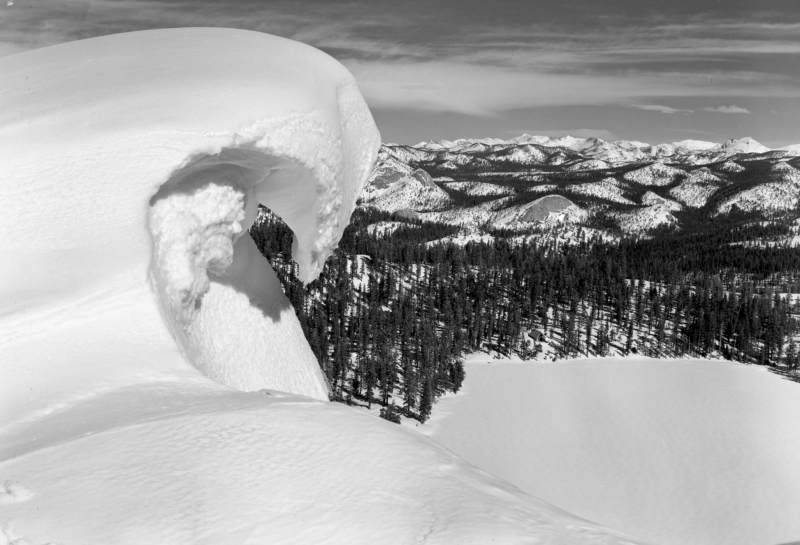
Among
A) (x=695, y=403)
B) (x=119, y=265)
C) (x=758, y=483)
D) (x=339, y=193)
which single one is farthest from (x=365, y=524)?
(x=695, y=403)

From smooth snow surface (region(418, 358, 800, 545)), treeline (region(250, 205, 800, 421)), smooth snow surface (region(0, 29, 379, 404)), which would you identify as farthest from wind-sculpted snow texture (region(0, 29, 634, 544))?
treeline (region(250, 205, 800, 421))

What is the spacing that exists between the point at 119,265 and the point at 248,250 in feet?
14.6

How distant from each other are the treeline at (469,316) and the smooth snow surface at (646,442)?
9.15m

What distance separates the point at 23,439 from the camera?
4.57 metres

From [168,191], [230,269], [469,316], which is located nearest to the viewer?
[168,191]

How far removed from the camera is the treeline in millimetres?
88375

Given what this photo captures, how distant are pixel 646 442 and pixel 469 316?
192 ft

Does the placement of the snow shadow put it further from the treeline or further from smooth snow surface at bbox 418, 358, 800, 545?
the treeline

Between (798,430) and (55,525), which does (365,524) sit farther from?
(798,430)

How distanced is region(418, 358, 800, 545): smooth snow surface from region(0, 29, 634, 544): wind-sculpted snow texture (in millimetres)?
46620

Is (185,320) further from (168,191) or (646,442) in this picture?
(646,442)

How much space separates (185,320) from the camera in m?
7.38

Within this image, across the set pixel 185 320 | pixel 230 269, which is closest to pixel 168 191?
pixel 185 320

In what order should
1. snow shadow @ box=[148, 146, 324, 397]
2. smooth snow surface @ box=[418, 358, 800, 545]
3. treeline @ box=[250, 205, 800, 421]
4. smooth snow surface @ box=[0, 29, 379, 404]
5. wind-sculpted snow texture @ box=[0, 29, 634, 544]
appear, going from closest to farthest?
wind-sculpted snow texture @ box=[0, 29, 634, 544]
smooth snow surface @ box=[0, 29, 379, 404]
snow shadow @ box=[148, 146, 324, 397]
smooth snow surface @ box=[418, 358, 800, 545]
treeline @ box=[250, 205, 800, 421]
